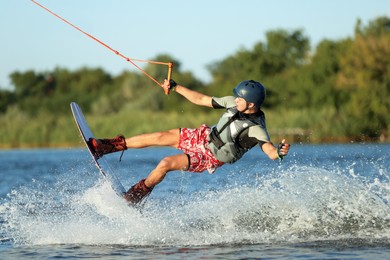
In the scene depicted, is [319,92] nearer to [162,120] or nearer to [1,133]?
[162,120]

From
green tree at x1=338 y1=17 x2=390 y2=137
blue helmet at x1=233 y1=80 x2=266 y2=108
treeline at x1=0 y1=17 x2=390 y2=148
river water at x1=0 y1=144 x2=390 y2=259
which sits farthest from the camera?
green tree at x1=338 y1=17 x2=390 y2=137

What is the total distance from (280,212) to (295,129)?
25.3 m

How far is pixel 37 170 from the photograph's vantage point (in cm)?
2291

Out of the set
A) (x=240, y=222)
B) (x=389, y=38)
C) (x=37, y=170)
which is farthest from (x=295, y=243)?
(x=389, y=38)

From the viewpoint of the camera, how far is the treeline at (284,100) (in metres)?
36.7

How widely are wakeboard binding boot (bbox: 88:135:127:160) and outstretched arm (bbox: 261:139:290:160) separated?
1.69 metres

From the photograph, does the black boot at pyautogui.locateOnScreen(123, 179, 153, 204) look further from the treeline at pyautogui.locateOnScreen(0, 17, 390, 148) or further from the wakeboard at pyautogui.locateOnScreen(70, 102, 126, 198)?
the treeline at pyautogui.locateOnScreen(0, 17, 390, 148)

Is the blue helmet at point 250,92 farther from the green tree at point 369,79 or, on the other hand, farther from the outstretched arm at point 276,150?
the green tree at point 369,79

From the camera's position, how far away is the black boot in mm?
9602

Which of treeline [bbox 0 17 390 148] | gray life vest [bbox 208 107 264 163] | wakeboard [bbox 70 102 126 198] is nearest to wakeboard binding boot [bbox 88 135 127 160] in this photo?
wakeboard [bbox 70 102 126 198]

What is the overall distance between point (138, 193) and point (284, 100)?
1628 inches

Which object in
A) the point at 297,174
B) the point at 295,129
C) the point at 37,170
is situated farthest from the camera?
the point at 295,129

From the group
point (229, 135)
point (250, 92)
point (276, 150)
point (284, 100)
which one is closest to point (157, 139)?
point (229, 135)

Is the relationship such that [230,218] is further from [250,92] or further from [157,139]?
[250,92]
